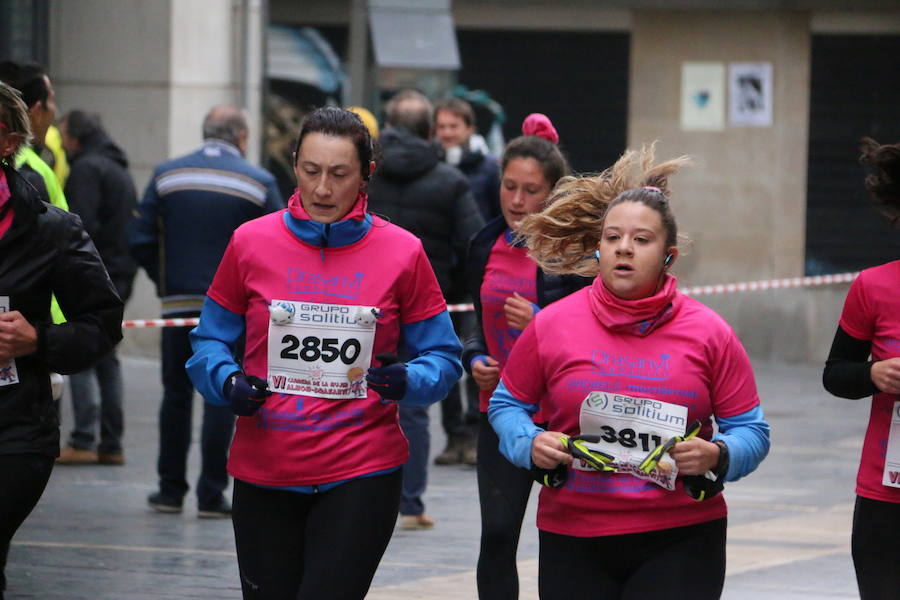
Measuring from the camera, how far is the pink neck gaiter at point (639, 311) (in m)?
4.37

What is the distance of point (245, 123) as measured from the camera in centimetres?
903

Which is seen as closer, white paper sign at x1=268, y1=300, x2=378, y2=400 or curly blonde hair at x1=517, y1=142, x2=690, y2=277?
white paper sign at x1=268, y1=300, x2=378, y2=400

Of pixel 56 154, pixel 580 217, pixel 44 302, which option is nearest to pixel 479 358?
pixel 580 217

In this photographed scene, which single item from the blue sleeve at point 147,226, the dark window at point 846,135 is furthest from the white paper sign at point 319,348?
the dark window at point 846,135

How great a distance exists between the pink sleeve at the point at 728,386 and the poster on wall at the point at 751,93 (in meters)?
12.7

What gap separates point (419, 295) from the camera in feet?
15.7

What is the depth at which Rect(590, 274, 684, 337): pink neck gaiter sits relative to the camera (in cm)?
437

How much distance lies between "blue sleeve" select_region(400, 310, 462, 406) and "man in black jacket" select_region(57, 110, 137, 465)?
5713 millimetres

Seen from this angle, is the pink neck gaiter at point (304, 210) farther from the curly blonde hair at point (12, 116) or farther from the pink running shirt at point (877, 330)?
the pink running shirt at point (877, 330)

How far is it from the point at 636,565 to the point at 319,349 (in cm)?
104

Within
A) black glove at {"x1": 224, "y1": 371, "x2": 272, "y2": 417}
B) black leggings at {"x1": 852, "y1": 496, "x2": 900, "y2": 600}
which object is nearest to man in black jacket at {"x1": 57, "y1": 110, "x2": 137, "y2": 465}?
black glove at {"x1": 224, "y1": 371, "x2": 272, "y2": 417}

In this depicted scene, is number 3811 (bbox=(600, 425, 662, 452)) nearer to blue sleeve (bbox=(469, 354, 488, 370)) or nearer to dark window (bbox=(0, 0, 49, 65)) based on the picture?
blue sleeve (bbox=(469, 354, 488, 370))

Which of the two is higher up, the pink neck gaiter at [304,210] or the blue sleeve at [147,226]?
the pink neck gaiter at [304,210]

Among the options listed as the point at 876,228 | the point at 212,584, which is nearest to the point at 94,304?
the point at 212,584
